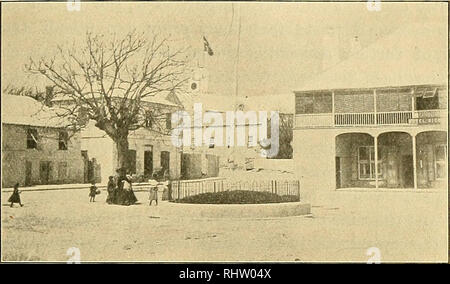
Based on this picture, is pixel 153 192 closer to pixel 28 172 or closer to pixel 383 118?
pixel 28 172

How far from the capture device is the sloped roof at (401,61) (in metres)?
6.34

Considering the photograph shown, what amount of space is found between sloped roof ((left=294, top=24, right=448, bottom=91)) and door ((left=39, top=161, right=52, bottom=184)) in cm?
364

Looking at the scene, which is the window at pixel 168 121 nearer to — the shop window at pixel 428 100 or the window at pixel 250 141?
the window at pixel 250 141

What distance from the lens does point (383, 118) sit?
21.4 feet

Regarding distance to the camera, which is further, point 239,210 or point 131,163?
point 131,163

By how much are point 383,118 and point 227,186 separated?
2.36 metres

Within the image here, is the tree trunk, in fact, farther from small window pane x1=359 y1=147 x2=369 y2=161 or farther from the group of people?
small window pane x1=359 y1=147 x2=369 y2=161

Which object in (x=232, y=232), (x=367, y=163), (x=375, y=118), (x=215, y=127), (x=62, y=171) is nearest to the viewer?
(x=232, y=232)

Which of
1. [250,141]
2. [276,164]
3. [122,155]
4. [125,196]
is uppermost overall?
[250,141]

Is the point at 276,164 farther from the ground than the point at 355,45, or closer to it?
closer to it

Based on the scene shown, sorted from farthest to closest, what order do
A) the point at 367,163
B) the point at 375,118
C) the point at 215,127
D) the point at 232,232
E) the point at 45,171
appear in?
1. the point at 367,163
2. the point at 45,171
3. the point at 375,118
4. the point at 215,127
5. the point at 232,232

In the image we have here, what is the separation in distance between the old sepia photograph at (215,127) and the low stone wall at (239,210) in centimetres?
2

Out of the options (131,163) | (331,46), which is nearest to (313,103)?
(331,46)

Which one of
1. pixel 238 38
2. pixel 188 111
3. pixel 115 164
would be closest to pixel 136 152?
pixel 115 164
